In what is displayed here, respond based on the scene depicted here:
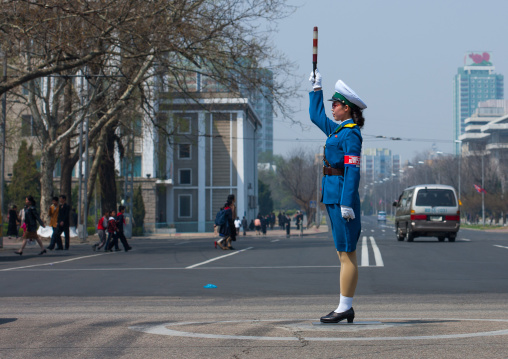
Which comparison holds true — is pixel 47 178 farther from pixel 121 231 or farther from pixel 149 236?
pixel 149 236

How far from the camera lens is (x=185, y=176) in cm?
7438

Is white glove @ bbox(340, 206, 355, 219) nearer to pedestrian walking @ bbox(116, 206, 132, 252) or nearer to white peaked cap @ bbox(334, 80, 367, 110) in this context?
white peaked cap @ bbox(334, 80, 367, 110)

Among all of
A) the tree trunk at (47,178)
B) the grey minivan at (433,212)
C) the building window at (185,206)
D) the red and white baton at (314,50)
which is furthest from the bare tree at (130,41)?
the building window at (185,206)

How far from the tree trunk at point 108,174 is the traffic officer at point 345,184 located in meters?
31.0

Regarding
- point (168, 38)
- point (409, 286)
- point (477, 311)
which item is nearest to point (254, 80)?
point (168, 38)

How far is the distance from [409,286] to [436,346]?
6019mm

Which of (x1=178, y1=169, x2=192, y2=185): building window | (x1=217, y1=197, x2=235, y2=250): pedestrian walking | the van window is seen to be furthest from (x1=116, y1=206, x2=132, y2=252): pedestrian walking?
(x1=178, y1=169, x2=192, y2=185): building window

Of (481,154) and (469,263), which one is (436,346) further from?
(481,154)

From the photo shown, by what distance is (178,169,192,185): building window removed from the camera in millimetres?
74250

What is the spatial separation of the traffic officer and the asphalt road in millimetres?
336

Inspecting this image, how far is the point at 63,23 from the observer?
22.7 meters

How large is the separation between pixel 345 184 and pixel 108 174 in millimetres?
33554

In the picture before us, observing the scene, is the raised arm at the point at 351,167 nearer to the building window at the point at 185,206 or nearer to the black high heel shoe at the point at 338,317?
the black high heel shoe at the point at 338,317

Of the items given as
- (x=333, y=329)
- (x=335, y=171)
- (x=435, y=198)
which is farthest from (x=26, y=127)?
(x=333, y=329)
